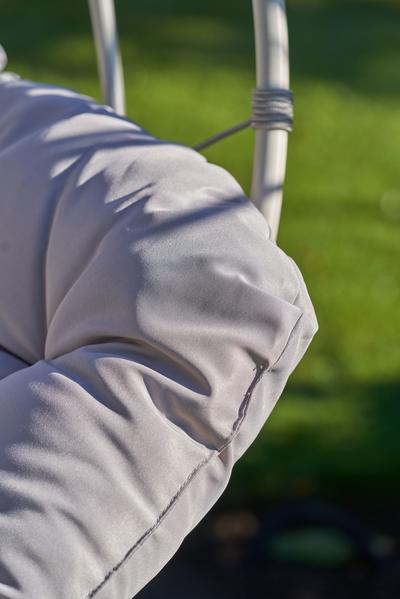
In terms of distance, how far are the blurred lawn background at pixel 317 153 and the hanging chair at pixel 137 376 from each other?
1.49m

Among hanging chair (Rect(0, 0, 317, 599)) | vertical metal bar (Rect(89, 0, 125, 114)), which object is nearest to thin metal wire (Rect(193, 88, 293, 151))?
hanging chair (Rect(0, 0, 317, 599))

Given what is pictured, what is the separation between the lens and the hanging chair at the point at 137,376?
0.81 m

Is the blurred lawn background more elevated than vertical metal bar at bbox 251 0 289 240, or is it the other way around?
vertical metal bar at bbox 251 0 289 240

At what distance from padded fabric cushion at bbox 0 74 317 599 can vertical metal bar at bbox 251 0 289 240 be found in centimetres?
9

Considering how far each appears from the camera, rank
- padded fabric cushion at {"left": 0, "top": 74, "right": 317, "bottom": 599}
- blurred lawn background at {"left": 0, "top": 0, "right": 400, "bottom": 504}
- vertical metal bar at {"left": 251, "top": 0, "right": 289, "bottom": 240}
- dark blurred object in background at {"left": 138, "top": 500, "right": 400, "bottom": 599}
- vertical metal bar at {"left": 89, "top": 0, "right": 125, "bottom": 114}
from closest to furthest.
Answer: padded fabric cushion at {"left": 0, "top": 74, "right": 317, "bottom": 599} < vertical metal bar at {"left": 251, "top": 0, "right": 289, "bottom": 240} < vertical metal bar at {"left": 89, "top": 0, "right": 125, "bottom": 114} < dark blurred object in background at {"left": 138, "top": 500, "right": 400, "bottom": 599} < blurred lawn background at {"left": 0, "top": 0, "right": 400, "bottom": 504}

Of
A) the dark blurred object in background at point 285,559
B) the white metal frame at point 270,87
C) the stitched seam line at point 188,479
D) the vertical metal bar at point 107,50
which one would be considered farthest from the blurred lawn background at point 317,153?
the stitched seam line at point 188,479

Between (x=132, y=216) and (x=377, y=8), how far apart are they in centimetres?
469

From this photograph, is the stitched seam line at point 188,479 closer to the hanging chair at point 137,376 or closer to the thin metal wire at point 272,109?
the hanging chair at point 137,376

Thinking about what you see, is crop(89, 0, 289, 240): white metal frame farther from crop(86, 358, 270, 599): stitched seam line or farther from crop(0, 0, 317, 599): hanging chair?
crop(86, 358, 270, 599): stitched seam line

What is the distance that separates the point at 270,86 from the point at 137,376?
16.1 inches

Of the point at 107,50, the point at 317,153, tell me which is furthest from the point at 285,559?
the point at 317,153

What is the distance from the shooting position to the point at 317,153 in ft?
12.7

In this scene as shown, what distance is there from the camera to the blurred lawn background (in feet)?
8.03

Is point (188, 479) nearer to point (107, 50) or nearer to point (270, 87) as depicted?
point (270, 87)
